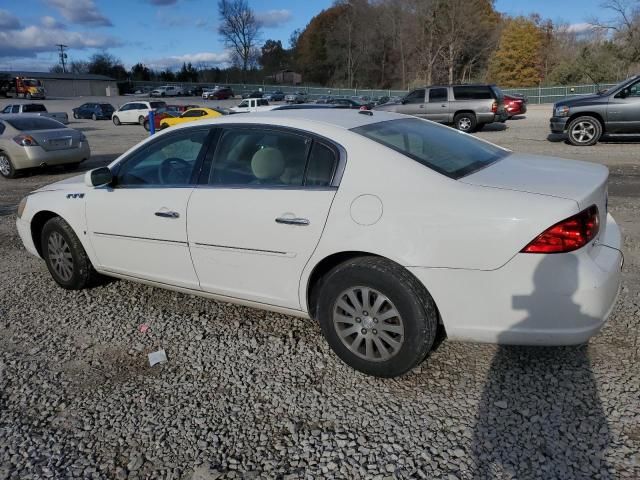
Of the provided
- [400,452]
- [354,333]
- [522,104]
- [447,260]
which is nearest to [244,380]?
[354,333]

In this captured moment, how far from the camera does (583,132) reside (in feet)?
44.5

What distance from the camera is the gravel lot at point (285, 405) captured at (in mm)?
2436

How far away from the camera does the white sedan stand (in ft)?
8.53

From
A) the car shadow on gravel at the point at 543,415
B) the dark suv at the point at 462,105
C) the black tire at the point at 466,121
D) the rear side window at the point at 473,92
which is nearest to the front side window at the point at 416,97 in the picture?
the dark suv at the point at 462,105

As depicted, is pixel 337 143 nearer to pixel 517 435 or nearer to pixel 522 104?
pixel 517 435

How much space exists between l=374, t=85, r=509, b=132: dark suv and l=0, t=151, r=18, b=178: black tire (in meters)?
13.3

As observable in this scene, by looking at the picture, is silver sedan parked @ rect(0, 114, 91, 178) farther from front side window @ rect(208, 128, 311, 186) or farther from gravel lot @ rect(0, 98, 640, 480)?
front side window @ rect(208, 128, 311, 186)

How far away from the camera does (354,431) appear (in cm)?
266

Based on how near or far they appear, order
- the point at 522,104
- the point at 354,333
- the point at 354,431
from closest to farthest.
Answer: the point at 354,431 < the point at 354,333 < the point at 522,104

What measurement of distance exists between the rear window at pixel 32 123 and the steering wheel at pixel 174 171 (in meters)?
9.90

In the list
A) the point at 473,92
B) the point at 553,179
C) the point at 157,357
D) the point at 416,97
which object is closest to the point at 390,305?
the point at 553,179

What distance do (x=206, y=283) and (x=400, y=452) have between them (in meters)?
1.80

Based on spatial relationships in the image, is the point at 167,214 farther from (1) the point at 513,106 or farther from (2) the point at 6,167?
(1) the point at 513,106

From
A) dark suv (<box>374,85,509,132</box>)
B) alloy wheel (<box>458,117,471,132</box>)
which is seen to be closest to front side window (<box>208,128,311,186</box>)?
dark suv (<box>374,85,509,132</box>)
